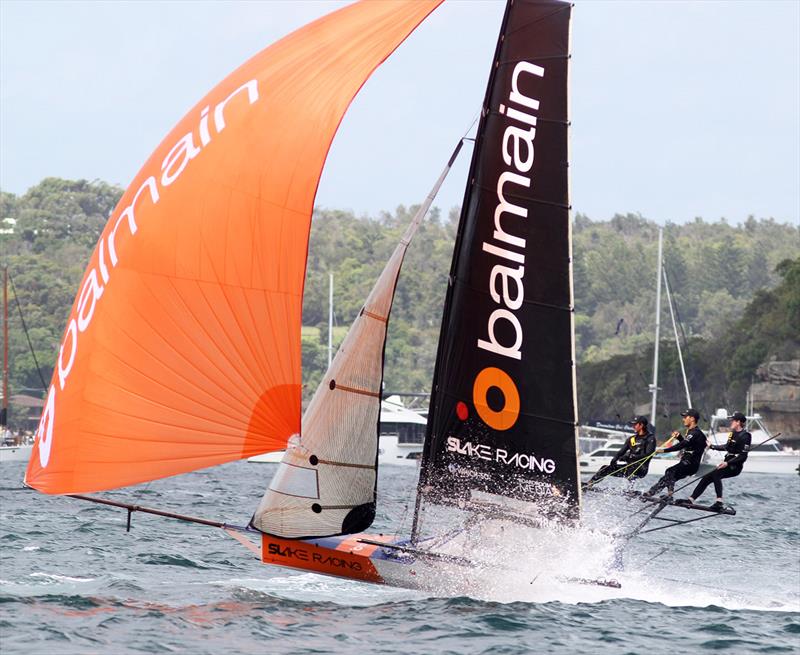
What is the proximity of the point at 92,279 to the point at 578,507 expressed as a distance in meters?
4.83

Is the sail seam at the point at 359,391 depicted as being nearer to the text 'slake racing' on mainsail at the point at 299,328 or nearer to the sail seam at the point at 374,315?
the text 'slake racing' on mainsail at the point at 299,328

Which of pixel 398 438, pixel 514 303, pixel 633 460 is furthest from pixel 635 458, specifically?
pixel 398 438

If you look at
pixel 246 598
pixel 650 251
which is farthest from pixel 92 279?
pixel 650 251

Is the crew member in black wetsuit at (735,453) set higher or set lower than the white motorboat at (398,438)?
higher

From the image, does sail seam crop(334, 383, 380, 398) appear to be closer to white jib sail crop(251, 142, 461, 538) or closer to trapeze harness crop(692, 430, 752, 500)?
white jib sail crop(251, 142, 461, 538)

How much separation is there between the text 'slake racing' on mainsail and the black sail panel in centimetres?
2

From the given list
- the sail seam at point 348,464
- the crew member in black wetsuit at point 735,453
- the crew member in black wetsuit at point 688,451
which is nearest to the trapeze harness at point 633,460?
the crew member in black wetsuit at point 688,451

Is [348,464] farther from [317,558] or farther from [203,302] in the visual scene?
[203,302]

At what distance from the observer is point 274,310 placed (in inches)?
464

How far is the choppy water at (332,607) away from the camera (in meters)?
11.0

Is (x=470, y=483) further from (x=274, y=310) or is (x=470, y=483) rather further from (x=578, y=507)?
(x=274, y=310)

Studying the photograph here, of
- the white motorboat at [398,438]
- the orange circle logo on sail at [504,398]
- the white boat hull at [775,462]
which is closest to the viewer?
the orange circle logo on sail at [504,398]

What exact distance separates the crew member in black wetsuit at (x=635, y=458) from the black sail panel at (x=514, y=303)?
1.08 m

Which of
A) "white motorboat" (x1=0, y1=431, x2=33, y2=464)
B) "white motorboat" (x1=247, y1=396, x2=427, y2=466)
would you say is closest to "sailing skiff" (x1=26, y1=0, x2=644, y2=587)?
"white motorboat" (x1=0, y1=431, x2=33, y2=464)
